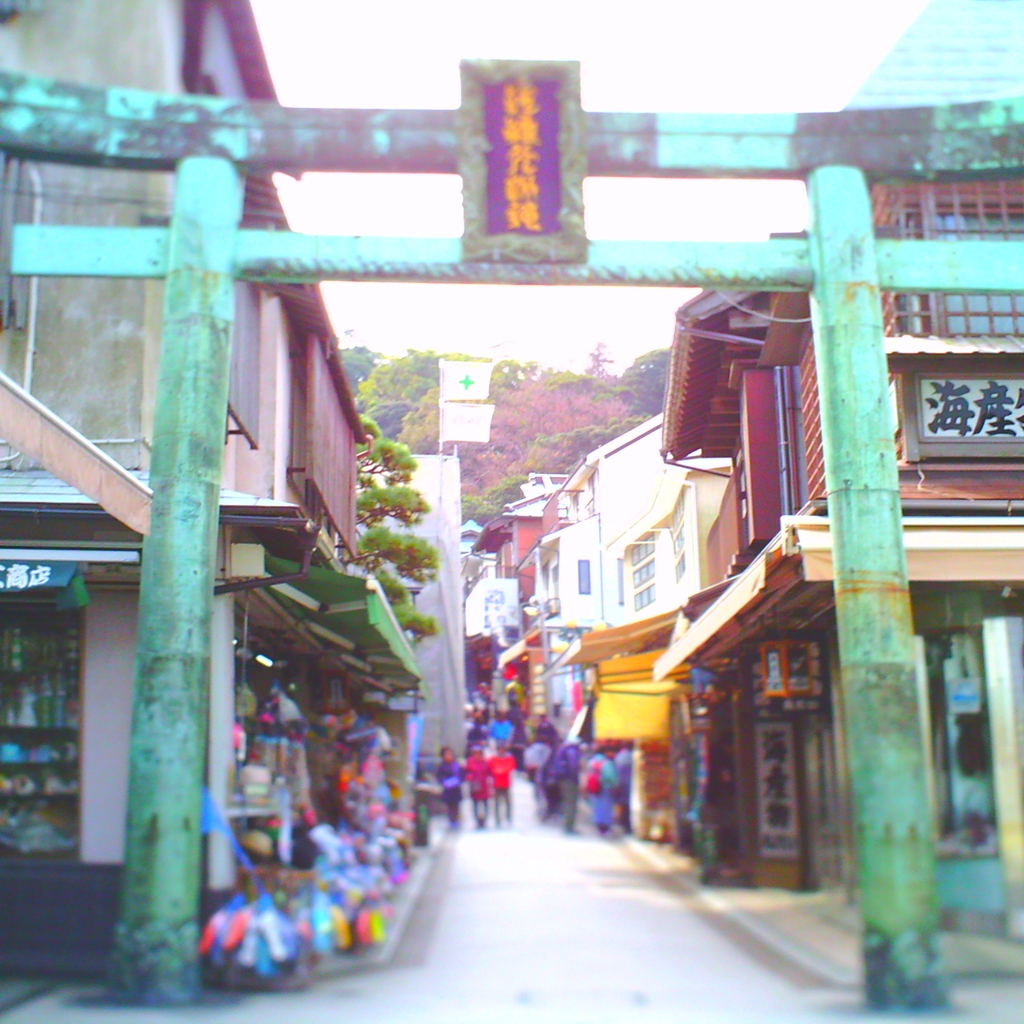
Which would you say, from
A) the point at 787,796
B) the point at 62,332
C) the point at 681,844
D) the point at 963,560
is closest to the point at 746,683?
the point at 787,796

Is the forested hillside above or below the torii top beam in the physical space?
above

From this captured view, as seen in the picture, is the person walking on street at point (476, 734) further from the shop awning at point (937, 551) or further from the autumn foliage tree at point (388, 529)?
the shop awning at point (937, 551)

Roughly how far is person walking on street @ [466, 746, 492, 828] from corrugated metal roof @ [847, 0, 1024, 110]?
13260mm

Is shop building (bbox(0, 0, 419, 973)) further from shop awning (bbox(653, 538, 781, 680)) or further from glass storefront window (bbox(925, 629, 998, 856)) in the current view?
glass storefront window (bbox(925, 629, 998, 856))

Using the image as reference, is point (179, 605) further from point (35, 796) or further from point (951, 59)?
point (951, 59)

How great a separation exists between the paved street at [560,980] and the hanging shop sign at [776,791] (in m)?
2.02

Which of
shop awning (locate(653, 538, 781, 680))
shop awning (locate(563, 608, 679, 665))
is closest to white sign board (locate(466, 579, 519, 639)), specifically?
shop awning (locate(563, 608, 679, 665))

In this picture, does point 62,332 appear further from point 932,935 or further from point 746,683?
point 746,683

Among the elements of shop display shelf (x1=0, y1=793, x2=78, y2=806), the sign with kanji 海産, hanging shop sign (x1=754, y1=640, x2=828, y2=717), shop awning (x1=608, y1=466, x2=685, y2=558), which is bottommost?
shop display shelf (x1=0, y1=793, x2=78, y2=806)

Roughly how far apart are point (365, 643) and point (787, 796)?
5.81m

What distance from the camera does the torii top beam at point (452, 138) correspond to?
28.4 ft

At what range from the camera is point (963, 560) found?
31.2 feet

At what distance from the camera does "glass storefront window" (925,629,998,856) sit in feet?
27.6

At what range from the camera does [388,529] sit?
23469 millimetres
